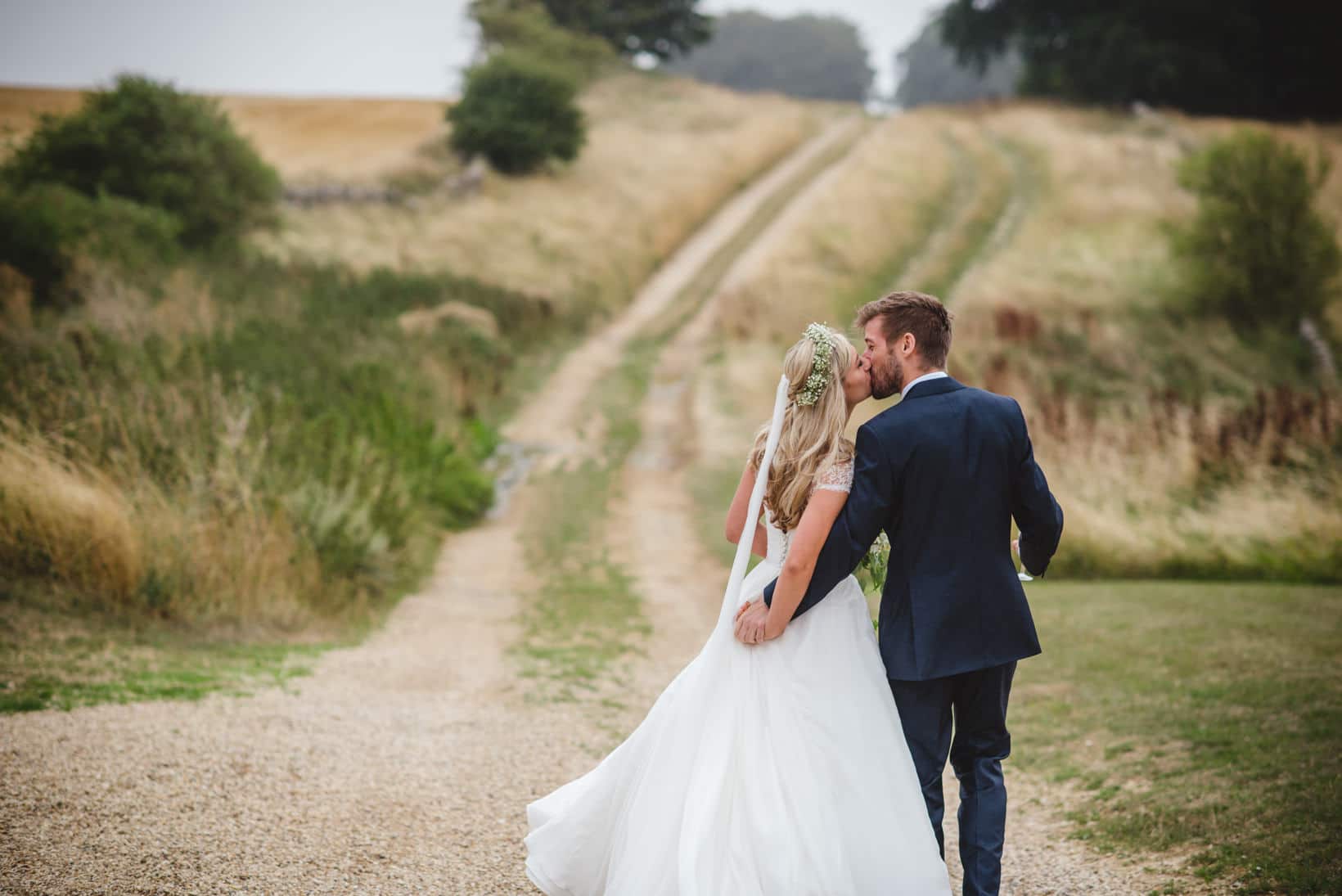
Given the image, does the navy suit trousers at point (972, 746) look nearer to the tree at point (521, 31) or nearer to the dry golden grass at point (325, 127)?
the dry golden grass at point (325, 127)

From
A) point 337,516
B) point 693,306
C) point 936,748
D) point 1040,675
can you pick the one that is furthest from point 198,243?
point 936,748

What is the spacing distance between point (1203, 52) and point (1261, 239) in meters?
25.5

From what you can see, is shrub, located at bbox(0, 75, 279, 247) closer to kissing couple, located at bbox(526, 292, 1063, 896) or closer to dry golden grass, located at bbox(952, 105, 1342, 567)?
dry golden grass, located at bbox(952, 105, 1342, 567)

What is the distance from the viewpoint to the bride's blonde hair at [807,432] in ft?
10.2

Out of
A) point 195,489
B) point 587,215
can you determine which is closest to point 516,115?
point 587,215

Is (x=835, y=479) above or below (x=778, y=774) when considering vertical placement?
above

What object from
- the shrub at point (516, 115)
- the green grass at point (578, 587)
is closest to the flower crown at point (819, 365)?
the green grass at point (578, 587)

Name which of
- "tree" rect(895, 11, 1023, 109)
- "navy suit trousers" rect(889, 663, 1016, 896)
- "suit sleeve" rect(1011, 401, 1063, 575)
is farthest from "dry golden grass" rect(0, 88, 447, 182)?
"tree" rect(895, 11, 1023, 109)

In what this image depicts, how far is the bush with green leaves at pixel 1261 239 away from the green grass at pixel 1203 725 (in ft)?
46.0

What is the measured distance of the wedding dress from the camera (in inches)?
118

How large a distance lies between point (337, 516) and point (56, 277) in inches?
321

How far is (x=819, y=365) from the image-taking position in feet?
10.3

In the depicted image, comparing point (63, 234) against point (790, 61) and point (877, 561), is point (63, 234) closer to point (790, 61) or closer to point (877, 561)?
point (877, 561)

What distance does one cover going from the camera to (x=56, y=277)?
43.7 feet
